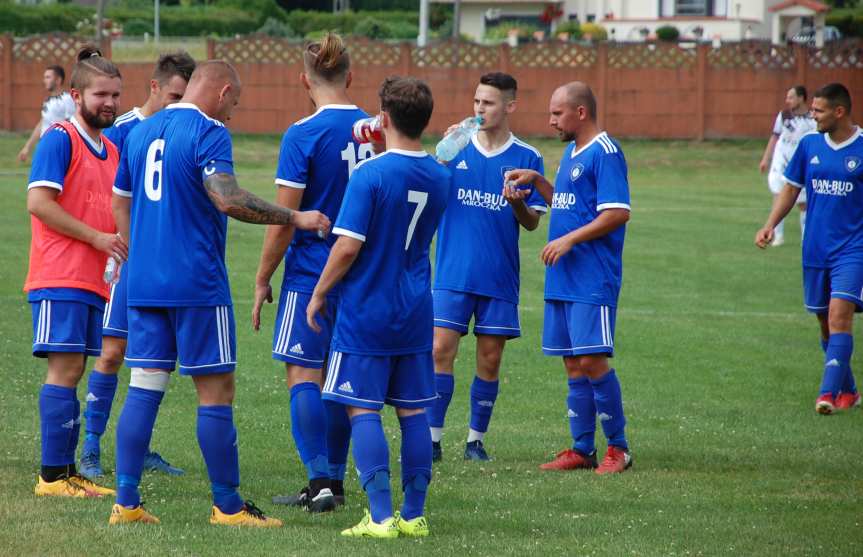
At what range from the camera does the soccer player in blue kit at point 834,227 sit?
398 inches

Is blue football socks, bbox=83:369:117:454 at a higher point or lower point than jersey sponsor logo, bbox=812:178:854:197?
lower

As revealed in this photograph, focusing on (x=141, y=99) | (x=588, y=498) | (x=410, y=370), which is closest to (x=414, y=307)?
(x=410, y=370)

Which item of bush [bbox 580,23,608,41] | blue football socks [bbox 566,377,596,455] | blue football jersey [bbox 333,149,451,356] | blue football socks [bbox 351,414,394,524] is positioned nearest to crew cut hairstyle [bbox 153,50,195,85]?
blue football jersey [bbox 333,149,451,356]

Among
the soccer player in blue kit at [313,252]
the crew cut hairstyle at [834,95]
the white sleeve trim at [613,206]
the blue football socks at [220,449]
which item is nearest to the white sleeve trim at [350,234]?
the soccer player in blue kit at [313,252]

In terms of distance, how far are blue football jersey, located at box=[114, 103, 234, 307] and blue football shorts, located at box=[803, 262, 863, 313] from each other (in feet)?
19.2

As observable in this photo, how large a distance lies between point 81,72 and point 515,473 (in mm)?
3490

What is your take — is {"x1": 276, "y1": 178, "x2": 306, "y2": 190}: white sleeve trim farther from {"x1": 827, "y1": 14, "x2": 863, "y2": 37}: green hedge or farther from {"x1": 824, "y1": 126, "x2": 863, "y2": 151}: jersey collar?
{"x1": 827, "y1": 14, "x2": 863, "y2": 37}: green hedge

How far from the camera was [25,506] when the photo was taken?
21.3 ft

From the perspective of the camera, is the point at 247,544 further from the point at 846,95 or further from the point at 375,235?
the point at 846,95

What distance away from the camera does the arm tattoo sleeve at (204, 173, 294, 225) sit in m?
5.89

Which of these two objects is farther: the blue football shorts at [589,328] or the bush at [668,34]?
the bush at [668,34]

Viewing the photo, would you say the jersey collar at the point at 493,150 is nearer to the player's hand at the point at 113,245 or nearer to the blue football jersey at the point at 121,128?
the blue football jersey at the point at 121,128

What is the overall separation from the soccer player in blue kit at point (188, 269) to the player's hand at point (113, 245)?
0.22 meters

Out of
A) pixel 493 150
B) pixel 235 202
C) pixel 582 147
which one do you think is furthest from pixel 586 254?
pixel 235 202
